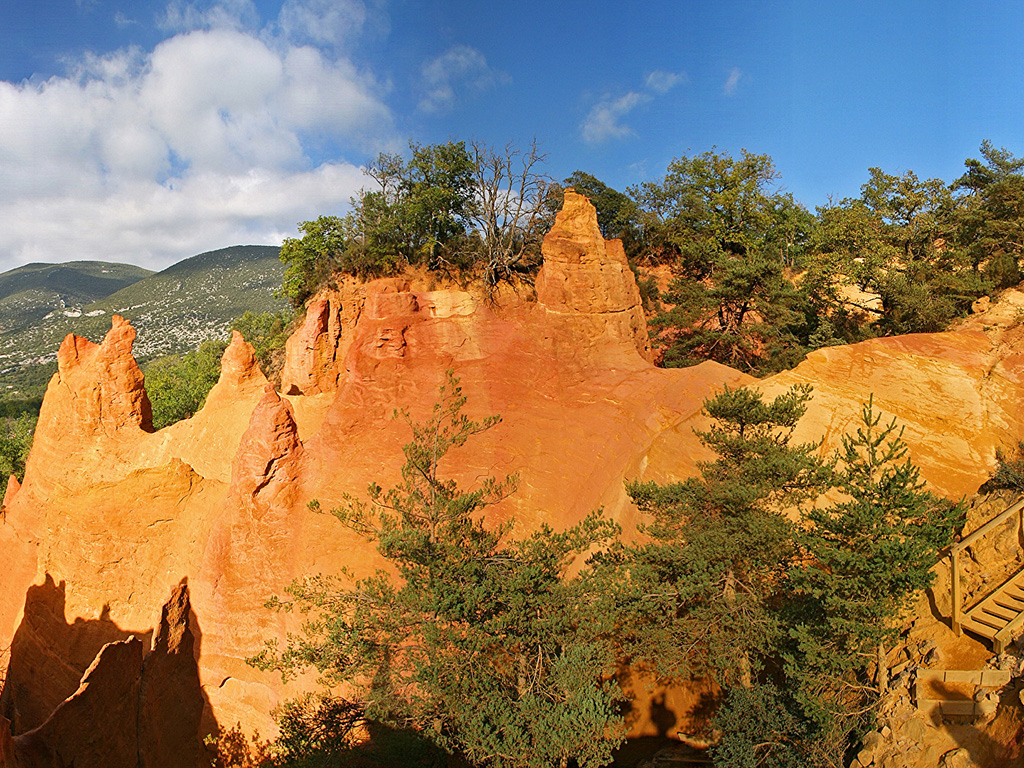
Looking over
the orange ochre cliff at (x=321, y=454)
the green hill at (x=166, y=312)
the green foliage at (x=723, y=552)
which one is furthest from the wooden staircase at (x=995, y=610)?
the green hill at (x=166, y=312)

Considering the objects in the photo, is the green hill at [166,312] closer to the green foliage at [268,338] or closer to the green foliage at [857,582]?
the green foliage at [268,338]

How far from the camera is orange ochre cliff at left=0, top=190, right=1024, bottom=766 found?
44.2 feet

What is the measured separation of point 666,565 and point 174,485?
13174 mm

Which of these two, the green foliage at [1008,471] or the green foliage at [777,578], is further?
the green foliage at [1008,471]

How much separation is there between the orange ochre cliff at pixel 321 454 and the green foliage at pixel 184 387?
62.2 ft

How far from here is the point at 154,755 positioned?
12.5 m

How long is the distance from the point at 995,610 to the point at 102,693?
59.6ft

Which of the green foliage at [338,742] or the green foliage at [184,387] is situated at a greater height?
the green foliage at [184,387]

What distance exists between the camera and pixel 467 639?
33.9 feet

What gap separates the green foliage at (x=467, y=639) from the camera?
1020 centimetres

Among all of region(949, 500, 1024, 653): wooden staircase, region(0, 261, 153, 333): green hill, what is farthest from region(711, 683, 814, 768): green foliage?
region(0, 261, 153, 333): green hill

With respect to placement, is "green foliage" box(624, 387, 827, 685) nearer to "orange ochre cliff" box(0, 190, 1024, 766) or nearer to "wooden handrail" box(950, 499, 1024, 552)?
"orange ochre cliff" box(0, 190, 1024, 766)

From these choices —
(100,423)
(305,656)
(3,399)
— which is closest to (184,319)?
(3,399)

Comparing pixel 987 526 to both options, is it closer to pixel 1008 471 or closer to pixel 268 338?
pixel 1008 471
